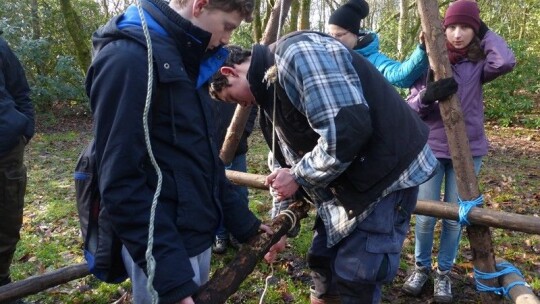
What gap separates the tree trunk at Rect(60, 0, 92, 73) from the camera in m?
13.4

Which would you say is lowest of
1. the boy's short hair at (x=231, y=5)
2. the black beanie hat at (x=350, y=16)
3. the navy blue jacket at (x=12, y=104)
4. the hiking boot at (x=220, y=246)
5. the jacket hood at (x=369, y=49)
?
the hiking boot at (x=220, y=246)

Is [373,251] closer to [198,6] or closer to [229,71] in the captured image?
[229,71]

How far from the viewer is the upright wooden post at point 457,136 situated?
2939 millimetres

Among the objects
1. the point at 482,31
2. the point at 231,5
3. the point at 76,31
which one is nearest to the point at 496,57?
the point at 482,31

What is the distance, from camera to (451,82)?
2.90 metres

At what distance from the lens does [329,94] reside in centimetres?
204

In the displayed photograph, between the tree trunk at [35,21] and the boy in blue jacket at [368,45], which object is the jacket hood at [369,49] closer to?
the boy in blue jacket at [368,45]

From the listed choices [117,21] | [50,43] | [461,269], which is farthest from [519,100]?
[50,43]

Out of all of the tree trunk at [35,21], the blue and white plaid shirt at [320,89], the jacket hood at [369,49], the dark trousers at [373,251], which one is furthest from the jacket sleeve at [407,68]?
the tree trunk at [35,21]

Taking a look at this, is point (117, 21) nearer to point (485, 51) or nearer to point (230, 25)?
point (230, 25)

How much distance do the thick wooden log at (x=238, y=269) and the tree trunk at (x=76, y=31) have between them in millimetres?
12508

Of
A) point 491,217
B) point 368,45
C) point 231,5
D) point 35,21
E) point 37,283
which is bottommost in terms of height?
point 37,283

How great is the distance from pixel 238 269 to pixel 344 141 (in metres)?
0.72

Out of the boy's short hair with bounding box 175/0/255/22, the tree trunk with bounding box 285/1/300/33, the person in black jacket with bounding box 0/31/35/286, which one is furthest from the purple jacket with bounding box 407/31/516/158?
the tree trunk with bounding box 285/1/300/33
